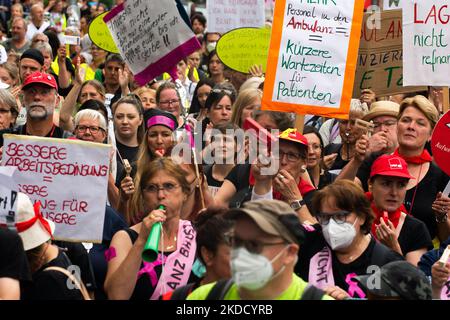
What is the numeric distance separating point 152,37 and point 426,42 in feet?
8.06

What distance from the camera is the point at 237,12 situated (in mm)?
14461

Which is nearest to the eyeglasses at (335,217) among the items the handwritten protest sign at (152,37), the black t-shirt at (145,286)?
the black t-shirt at (145,286)

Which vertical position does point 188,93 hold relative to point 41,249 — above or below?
above

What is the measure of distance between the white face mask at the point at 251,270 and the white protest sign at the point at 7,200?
1.65 meters

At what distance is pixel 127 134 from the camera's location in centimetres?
959

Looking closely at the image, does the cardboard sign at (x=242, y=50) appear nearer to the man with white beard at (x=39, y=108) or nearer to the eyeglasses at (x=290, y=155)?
the man with white beard at (x=39, y=108)

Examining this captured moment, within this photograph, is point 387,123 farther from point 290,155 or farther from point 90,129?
point 90,129

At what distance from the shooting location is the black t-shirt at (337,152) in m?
9.35

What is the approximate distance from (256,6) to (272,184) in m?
7.19

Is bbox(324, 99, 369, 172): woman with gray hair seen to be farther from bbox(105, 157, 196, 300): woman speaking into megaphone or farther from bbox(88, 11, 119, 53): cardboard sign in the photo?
bbox(88, 11, 119, 53): cardboard sign

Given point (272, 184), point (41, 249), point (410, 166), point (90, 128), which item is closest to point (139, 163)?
point (90, 128)

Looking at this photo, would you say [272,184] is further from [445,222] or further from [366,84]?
[366,84]

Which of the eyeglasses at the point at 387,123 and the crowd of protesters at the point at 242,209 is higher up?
the eyeglasses at the point at 387,123

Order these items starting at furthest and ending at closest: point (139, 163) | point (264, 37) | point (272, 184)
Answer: point (264, 37) → point (139, 163) → point (272, 184)
